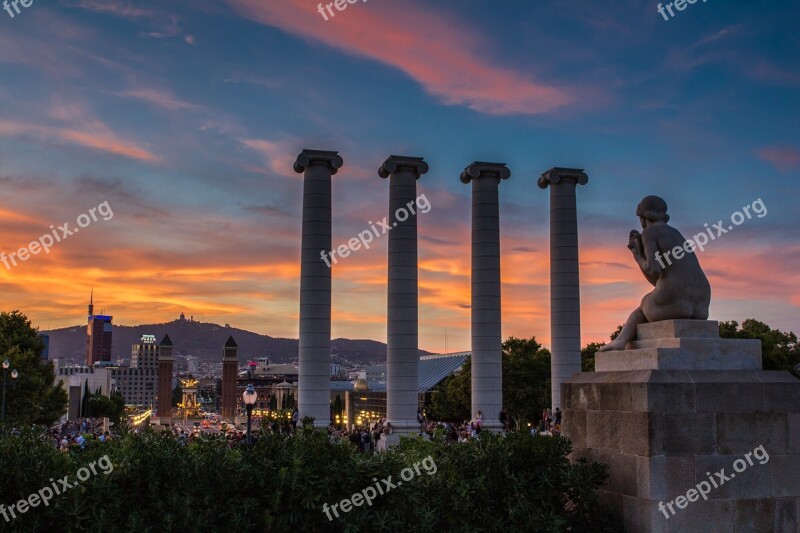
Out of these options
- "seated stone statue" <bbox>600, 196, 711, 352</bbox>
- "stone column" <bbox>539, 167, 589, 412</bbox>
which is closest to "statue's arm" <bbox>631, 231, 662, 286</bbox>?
"seated stone statue" <bbox>600, 196, 711, 352</bbox>

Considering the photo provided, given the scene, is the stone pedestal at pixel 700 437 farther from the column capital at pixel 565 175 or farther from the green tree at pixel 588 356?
the green tree at pixel 588 356

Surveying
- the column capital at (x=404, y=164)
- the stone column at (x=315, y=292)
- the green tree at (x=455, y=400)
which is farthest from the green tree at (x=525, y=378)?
the column capital at (x=404, y=164)

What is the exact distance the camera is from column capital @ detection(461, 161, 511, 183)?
5084 centimetres

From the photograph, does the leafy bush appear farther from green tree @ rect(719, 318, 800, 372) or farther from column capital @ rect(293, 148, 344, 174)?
green tree @ rect(719, 318, 800, 372)

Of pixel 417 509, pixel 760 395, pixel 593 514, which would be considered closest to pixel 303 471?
pixel 417 509

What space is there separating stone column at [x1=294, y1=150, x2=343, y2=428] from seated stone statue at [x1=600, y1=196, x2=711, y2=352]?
32339 millimetres

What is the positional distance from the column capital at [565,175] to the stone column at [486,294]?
3019 mm

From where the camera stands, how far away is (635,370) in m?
15.2

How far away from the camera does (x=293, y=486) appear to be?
12.7 metres

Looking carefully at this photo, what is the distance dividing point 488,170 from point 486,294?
27.4 ft

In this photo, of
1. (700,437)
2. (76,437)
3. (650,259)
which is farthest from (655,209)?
(76,437)

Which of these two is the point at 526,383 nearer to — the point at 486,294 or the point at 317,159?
the point at 486,294

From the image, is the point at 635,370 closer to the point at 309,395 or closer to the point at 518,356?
the point at 309,395

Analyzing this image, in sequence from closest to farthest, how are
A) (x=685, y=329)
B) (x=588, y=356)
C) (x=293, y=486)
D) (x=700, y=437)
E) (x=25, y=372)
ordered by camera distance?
(x=293, y=486) → (x=700, y=437) → (x=685, y=329) → (x=25, y=372) → (x=588, y=356)
